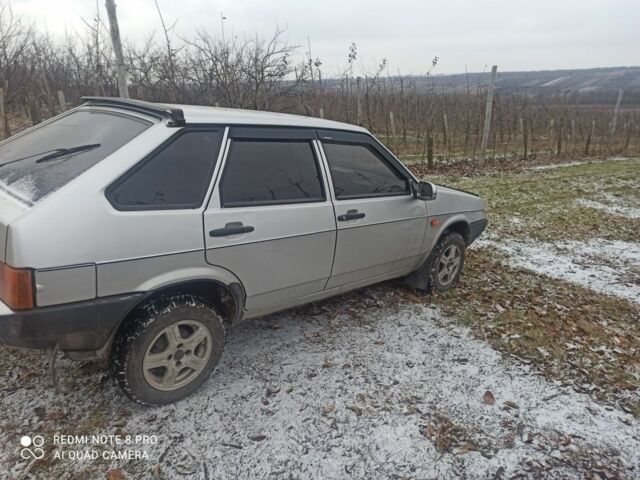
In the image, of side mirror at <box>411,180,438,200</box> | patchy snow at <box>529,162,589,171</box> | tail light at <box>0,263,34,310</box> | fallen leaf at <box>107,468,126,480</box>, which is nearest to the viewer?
tail light at <box>0,263,34,310</box>

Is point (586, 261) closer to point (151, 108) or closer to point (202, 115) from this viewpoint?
point (202, 115)

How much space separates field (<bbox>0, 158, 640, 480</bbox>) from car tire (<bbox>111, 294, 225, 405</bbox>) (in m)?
0.16

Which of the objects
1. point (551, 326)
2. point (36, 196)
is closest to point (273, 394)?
point (36, 196)

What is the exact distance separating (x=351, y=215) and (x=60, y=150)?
2.00 meters

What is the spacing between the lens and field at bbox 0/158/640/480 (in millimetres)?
2311

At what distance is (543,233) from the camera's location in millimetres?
6859

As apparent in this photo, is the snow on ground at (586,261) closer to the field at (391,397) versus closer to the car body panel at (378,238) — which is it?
the field at (391,397)

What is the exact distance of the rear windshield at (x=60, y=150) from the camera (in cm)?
225

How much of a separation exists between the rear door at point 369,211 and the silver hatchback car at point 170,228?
17 mm

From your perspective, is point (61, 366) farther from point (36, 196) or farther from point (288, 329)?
point (288, 329)

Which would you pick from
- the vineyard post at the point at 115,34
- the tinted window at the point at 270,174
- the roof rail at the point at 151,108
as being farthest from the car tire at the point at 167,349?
the vineyard post at the point at 115,34

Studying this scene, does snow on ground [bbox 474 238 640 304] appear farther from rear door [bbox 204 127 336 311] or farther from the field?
rear door [bbox 204 127 336 311]

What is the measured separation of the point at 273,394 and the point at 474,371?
61.1 inches

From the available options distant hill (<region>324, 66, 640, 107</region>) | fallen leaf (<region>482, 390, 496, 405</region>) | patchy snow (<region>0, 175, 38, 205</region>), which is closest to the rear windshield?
patchy snow (<region>0, 175, 38, 205</region>)
